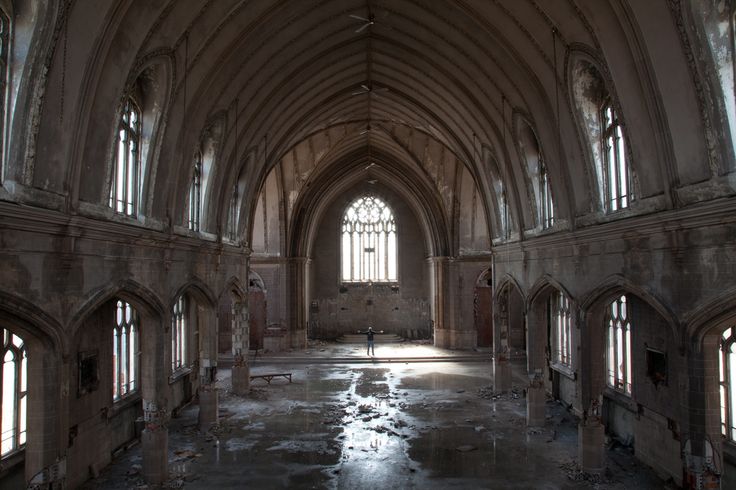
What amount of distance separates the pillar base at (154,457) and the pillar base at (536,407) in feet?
32.9

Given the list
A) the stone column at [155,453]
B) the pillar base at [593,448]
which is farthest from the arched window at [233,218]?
the pillar base at [593,448]

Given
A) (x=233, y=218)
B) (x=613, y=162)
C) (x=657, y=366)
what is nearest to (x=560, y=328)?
(x=657, y=366)

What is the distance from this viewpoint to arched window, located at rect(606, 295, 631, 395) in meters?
14.0

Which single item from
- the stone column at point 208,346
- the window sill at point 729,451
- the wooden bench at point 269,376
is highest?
the stone column at point 208,346

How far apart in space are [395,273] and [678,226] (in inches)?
1144

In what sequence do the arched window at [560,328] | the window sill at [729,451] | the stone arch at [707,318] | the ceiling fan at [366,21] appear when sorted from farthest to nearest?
the arched window at [560,328], the ceiling fan at [366,21], the window sill at [729,451], the stone arch at [707,318]

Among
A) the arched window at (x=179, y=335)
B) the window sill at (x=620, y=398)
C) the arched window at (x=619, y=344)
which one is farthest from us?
the arched window at (x=179, y=335)

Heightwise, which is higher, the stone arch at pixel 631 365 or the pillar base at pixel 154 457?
the stone arch at pixel 631 365

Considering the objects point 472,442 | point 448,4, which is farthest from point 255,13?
point 472,442

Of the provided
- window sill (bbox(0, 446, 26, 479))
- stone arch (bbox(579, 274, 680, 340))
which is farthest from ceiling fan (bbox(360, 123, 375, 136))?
window sill (bbox(0, 446, 26, 479))

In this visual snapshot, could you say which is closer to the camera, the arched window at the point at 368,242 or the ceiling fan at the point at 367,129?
the ceiling fan at the point at 367,129

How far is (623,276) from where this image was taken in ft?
38.7

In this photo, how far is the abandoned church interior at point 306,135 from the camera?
893 centimetres

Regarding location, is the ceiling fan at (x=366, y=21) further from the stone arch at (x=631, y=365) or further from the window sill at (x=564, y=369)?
the window sill at (x=564, y=369)
